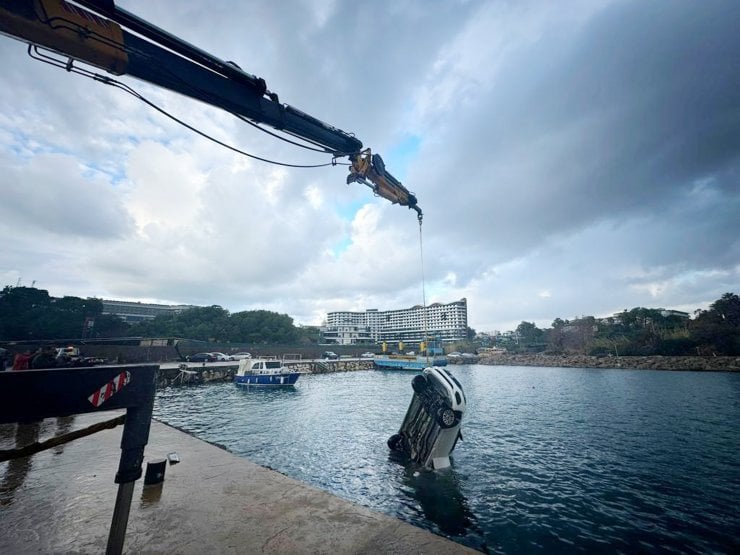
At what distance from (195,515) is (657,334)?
299 feet

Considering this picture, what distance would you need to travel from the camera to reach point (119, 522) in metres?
2.94

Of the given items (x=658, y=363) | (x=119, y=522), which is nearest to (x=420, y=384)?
(x=119, y=522)

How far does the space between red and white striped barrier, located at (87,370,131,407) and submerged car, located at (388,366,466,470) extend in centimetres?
829

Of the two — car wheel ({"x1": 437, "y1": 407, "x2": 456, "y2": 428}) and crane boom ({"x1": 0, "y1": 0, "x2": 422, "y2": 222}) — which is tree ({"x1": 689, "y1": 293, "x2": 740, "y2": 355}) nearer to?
car wheel ({"x1": 437, "y1": 407, "x2": 456, "y2": 428})

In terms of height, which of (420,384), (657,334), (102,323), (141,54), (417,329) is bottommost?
(420,384)

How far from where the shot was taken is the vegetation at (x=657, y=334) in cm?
5653

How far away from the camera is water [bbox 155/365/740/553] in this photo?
6758 mm

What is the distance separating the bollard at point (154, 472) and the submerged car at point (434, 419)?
6.99 m

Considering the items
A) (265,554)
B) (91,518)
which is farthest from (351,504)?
(91,518)

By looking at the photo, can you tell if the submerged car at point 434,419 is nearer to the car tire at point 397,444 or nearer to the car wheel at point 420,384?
the car wheel at point 420,384

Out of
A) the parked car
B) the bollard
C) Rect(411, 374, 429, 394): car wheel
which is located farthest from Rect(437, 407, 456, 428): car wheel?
the parked car

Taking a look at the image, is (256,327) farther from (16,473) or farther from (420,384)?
(16,473)

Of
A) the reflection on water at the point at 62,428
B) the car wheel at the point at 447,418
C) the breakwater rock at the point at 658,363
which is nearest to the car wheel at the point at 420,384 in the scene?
the car wheel at the point at 447,418

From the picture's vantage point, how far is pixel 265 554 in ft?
11.5
